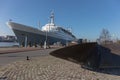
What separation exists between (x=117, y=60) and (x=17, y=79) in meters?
7.23

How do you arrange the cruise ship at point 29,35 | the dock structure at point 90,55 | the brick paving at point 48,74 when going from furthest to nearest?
the cruise ship at point 29,35 → the dock structure at point 90,55 → the brick paving at point 48,74

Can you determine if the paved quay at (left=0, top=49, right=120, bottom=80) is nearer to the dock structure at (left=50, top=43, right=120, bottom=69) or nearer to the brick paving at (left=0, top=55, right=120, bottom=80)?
the brick paving at (left=0, top=55, right=120, bottom=80)

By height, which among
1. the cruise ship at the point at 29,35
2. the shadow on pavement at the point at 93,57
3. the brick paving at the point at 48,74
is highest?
the cruise ship at the point at 29,35

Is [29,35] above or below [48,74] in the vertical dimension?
above

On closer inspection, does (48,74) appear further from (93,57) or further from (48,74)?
(93,57)

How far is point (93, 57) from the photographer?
12.6 meters

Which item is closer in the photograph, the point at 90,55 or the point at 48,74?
the point at 48,74

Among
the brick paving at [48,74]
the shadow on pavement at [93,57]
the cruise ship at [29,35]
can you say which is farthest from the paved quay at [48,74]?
the cruise ship at [29,35]

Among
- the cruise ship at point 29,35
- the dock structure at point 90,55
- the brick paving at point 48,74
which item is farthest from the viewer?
the cruise ship at point 29,35

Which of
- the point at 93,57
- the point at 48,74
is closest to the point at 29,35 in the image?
the point at 93,57

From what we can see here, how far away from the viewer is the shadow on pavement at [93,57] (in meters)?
11.6

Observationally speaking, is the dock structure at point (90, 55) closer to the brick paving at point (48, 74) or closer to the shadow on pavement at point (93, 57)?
the shadow on pavement at point (93, 57)

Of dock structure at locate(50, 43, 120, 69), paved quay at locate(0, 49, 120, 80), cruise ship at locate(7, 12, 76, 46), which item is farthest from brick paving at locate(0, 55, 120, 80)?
cruise ship at locate(7, 12, 76, 46)

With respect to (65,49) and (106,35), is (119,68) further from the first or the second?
(106,35)
